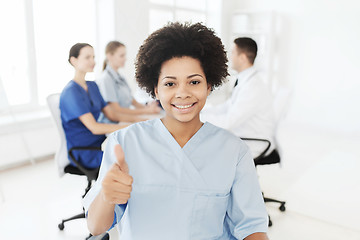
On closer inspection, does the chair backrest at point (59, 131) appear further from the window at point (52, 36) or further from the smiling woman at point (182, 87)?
the window at point (52, 36)

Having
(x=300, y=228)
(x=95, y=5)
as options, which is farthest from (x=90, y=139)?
(x=95, y=5)

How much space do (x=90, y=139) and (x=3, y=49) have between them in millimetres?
1818

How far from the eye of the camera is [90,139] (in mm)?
2094

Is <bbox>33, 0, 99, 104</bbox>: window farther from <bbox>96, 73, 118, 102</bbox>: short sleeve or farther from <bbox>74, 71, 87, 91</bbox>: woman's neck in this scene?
<bbox>74, 71, 87, 91</bbox>: woman's neck

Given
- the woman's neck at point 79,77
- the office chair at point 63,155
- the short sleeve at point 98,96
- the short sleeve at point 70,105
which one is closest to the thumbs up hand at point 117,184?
the office chair at point 63,155

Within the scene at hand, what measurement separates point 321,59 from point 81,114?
4060 millimetres

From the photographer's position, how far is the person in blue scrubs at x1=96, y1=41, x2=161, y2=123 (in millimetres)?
2748

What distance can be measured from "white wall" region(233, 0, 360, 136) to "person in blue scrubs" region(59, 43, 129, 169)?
3882mm

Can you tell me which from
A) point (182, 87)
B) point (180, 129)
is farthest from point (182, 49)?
point (180, 129)

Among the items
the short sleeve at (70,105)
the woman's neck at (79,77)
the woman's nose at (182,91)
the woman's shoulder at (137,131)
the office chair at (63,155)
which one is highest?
the woman's nose at (182,91)

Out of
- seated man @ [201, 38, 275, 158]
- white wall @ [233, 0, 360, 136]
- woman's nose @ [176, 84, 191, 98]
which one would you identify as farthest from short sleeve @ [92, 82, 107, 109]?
white wall @ [233, 0, 360, 136]

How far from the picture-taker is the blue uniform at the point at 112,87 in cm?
275

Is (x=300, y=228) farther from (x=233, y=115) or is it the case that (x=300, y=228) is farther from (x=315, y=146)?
(x=315, y=146)

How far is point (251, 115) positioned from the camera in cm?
222
